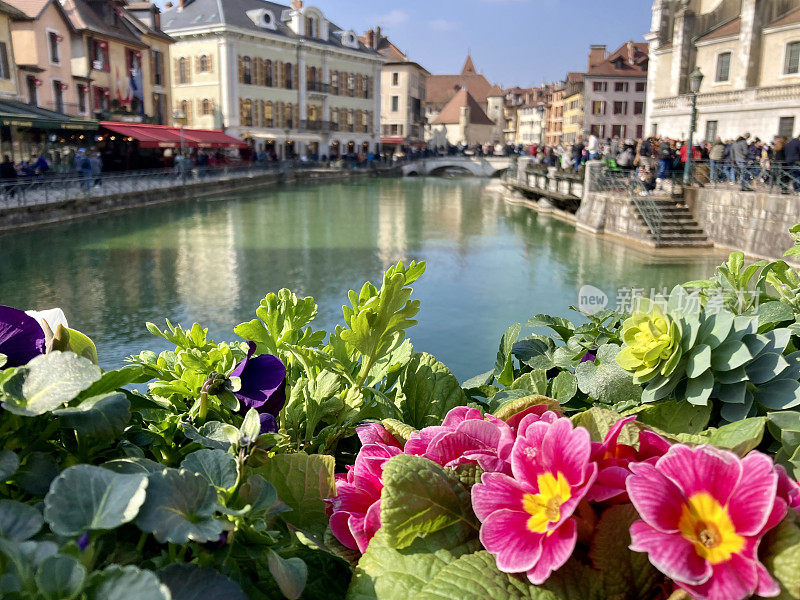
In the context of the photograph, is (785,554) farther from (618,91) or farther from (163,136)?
(618,91)

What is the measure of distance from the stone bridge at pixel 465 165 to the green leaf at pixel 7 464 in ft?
191

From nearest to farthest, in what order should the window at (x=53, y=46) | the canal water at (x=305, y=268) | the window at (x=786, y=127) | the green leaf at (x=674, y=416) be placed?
1. the green leaf at (x=674, y=416)
2. the canal water at (x=305, y=268)
3. the window at (x=786, y=127)
4. the window at (x=53, y=46)

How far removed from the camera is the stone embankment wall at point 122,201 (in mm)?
18766

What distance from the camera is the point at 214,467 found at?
90 cm

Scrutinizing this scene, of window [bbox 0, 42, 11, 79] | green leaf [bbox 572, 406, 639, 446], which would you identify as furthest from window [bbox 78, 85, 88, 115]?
green leaf [bbox 572, 406, 639, 446]

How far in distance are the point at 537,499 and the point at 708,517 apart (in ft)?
0.66

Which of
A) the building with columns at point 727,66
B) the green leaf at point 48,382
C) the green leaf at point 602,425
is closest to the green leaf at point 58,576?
the green leaf at point 48,382

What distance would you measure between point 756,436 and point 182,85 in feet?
166

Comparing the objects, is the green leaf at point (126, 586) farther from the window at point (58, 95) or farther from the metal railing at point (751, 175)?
the window at point (58, 95)

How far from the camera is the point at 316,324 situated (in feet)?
33.8

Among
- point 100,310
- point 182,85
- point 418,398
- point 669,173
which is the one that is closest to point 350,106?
point 182,85

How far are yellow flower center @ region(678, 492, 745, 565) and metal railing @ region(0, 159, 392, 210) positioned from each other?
2002 cm

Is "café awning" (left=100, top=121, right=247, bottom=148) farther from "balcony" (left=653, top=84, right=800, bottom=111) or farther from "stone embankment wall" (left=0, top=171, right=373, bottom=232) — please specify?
"balcony" (left=653, top=84, right=800, bottom=111)

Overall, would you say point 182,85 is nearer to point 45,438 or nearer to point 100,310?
point 100,310
